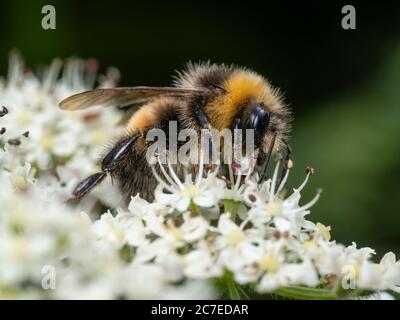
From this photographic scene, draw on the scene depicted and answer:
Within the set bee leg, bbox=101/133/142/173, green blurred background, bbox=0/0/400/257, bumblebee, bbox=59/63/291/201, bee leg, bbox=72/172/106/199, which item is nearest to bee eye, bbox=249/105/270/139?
bumblebee, bbox=59/63/291/201

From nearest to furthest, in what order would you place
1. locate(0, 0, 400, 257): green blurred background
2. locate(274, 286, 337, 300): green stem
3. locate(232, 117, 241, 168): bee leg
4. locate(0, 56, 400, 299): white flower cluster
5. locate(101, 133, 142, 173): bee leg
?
locate(0, 56, 400, 299): white flower cluster
locate(274, 286, 337, 300): green stem
locate(232, 117, 241, 168): bee leg
locate(101, 133, 142, 173): bee leg
locate(0, 0, 400, 257): green blurred background

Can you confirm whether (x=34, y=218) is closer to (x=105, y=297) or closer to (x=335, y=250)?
(x=105, y=297)

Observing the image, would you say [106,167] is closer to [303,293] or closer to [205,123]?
[205,123]

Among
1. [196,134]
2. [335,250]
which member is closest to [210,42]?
[196,134]

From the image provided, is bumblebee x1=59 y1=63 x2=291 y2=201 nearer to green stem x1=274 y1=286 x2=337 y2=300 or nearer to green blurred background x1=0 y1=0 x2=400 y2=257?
green stem x1=274 y1=286 x2=337 y2=300

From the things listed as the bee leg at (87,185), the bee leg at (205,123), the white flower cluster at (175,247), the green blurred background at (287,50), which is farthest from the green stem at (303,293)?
the green blurred background at (287,50)

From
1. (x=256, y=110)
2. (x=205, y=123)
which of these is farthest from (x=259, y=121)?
(x=205, y=123)

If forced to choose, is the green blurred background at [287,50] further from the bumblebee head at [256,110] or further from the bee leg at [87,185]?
the bee leg at [87,185]
